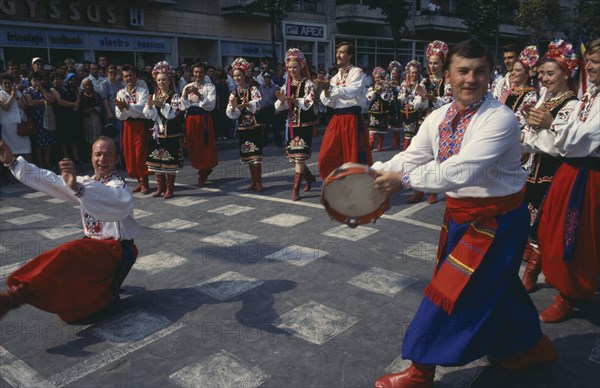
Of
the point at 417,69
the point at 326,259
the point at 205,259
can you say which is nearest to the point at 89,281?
the point at 205,259

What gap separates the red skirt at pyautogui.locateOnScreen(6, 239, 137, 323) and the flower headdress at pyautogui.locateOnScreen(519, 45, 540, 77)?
3.81 m

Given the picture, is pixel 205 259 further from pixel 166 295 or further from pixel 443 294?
pixel 443 294

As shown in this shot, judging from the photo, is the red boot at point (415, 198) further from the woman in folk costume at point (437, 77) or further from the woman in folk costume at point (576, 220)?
the woman in folk costume at point (576, 220)

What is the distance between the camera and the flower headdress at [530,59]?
4710 mm

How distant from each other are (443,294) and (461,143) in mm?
744

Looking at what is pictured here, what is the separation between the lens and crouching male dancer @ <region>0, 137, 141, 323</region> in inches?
118

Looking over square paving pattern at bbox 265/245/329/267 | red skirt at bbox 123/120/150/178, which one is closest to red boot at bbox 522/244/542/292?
square paving pattern at bbox 265/245/329/267

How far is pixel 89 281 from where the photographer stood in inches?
131

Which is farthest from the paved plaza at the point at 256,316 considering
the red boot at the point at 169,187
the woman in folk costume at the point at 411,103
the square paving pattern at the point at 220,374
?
the woman in folk costume at the point at 411,103

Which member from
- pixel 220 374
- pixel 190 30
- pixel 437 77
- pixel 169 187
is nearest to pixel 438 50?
pixel 437 77

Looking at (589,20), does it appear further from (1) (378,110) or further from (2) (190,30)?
(1) (378,110)

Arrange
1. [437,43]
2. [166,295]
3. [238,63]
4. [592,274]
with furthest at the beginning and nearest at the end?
[238,63], [437,43], [166,295], [592,274]

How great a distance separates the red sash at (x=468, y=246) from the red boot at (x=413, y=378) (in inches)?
13.6

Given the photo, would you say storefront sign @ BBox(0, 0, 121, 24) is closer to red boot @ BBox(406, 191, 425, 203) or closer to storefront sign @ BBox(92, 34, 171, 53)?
storefront sign @ BBox(92, 34, 171, 53)
